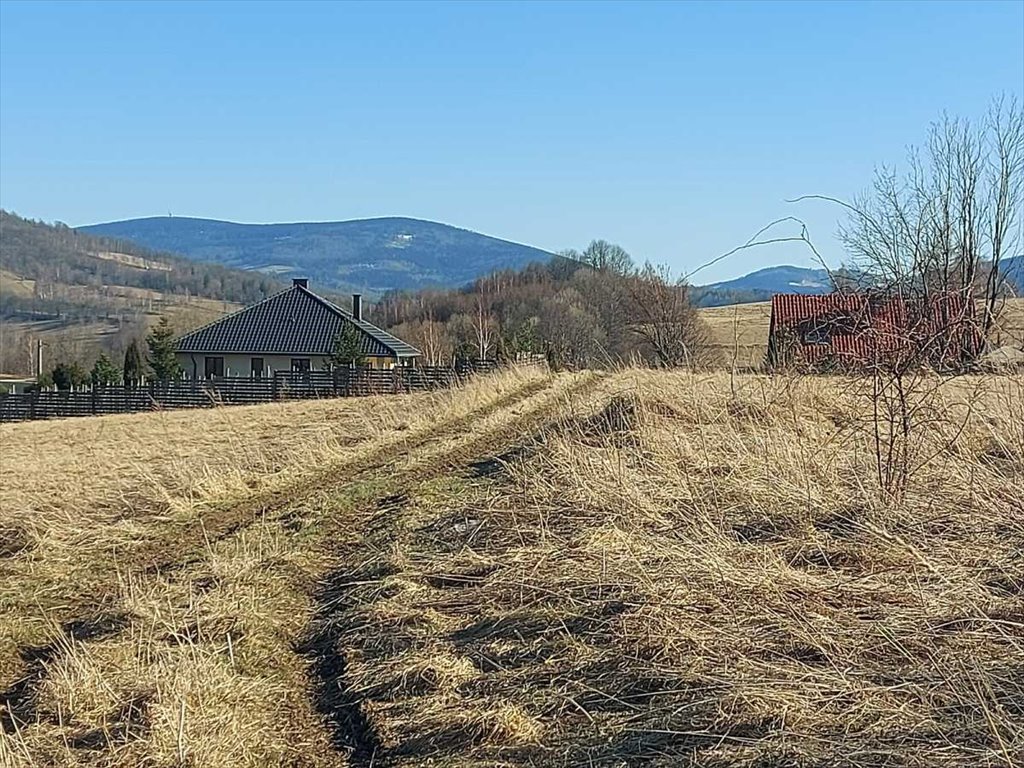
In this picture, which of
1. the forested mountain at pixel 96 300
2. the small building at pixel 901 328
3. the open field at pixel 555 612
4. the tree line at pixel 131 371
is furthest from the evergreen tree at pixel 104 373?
the small building at pixel 901 328

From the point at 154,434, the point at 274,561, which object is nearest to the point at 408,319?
the point at 154,434

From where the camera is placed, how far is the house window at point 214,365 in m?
57.3

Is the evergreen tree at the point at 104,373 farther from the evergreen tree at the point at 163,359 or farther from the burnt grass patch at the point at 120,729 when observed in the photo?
the burnt grass patch at the point at 120,729

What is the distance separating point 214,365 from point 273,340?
3.85m

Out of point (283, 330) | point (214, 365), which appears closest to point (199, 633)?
point (283, 330)

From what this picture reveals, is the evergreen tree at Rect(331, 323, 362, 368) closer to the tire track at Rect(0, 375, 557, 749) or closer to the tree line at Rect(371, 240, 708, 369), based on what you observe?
the tree line at Rect(371, 240, 708, 369)

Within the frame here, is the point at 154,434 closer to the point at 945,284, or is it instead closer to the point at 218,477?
the point at 218,477

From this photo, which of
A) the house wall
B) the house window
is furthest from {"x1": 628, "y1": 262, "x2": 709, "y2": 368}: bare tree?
the house window

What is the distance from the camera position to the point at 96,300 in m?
159

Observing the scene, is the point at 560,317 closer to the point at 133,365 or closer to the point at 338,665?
the point at 133,365

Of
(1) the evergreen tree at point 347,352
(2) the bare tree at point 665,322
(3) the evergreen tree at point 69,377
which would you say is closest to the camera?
(2) the bare tree at point 665,322

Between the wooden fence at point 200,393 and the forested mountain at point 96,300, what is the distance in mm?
43937

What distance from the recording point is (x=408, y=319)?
258ft

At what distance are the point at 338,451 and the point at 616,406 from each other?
11.2 ft
